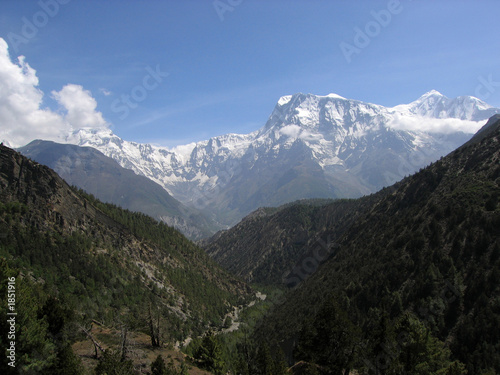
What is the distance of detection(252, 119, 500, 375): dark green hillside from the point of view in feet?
145

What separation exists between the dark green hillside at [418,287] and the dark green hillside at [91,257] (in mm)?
43860

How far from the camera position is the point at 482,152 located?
118 m

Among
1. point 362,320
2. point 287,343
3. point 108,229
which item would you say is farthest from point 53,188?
point 362,320

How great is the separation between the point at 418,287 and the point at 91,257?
12003 cm

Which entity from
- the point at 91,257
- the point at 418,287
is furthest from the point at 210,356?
the point at 91,257

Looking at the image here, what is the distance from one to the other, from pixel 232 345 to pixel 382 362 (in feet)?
304

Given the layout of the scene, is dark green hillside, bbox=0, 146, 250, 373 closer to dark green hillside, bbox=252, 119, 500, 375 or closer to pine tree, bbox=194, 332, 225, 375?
pine tree, bbox=194, 332, 225, 375

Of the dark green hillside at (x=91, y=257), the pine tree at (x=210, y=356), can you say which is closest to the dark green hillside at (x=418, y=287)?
the pine tree at (x=210, y=356)

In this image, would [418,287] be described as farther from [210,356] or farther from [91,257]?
[91,257]

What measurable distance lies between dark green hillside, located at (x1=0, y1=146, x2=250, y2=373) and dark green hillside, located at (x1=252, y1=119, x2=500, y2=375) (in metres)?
43.9

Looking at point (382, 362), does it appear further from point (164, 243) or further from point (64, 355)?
point (164, 243)

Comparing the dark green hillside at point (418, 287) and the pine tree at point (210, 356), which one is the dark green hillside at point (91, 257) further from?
the dark green hillside at point (418, 287)

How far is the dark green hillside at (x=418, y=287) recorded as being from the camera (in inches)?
1743

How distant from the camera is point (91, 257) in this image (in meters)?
128
